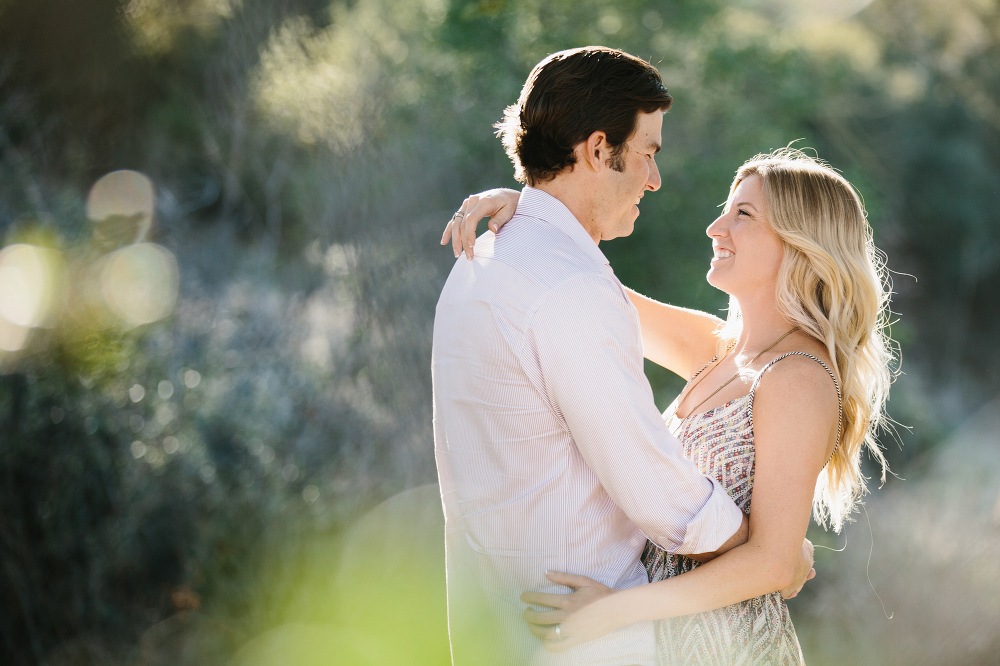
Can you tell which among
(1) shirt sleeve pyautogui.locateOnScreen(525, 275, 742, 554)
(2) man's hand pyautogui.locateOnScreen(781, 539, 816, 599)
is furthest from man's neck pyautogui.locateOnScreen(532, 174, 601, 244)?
(2) man's hand pyautogui.locateOnScreen(781, 539, 816, 599)

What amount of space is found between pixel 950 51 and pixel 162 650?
5793 millimetres

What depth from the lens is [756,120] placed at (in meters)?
4.07

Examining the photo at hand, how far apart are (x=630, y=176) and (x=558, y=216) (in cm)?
19

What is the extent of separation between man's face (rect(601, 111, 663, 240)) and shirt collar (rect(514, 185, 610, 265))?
9 cm

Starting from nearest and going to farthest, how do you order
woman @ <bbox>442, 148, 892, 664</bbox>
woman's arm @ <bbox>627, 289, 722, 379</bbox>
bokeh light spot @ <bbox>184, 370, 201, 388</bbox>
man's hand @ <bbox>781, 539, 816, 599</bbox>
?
woman @ <bbox>442, 148, 892, 664</bbox> → man's hand @ <bbox>781, 539, 816, 599</bbox> → woman's arm @ <bbox>627, 289, 722, 379</bbox> → bokeh light spot @ <bbox>184, 370, 201, 388</bbox>

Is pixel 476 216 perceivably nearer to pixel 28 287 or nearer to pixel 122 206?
pixel 28 287

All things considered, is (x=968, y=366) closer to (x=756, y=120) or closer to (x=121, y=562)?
(x=756, y=120)

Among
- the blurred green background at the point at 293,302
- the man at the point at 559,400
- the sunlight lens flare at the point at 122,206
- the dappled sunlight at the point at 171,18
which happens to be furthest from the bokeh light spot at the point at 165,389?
the man at the point at 559,400

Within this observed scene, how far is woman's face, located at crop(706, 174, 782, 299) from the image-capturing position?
5.38ft

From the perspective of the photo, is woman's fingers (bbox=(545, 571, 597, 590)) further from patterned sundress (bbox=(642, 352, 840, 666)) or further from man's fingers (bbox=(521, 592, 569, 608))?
patterned sundress (bbox=(642, 352, 840, 666))

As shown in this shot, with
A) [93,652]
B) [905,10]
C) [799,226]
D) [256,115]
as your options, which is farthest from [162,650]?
[905,10]

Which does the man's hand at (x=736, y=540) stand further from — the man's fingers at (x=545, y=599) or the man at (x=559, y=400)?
the man's fingers at (x=545, y=599)

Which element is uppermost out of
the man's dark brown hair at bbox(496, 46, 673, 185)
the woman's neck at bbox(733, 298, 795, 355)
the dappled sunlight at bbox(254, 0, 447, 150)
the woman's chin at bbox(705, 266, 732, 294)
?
the dappled sunlight at bbox(254, 0, 447, 150)

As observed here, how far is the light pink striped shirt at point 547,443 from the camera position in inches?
42.8
